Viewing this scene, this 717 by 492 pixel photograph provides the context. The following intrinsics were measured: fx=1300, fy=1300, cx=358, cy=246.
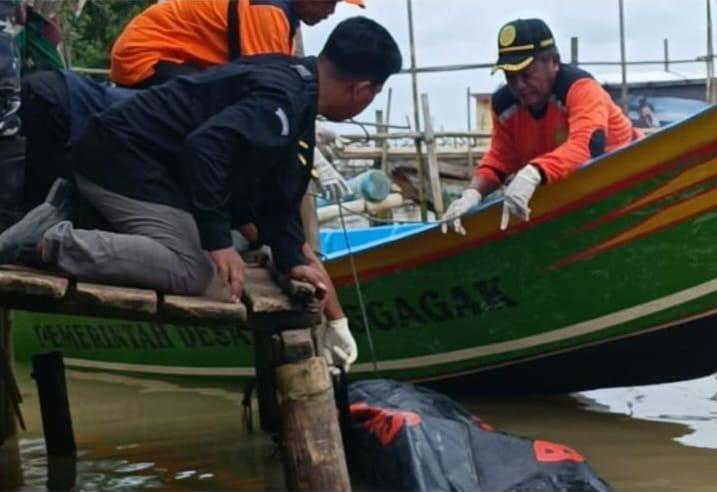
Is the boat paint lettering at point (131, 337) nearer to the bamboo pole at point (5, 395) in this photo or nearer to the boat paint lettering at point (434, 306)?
the boat paint lettering at point (434, 306)

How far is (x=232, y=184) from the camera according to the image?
3818mm

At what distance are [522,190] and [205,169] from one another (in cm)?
243

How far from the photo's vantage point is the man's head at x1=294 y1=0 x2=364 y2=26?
5.20 metres

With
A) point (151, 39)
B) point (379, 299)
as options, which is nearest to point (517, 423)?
point (379, 299)

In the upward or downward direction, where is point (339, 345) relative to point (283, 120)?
downward

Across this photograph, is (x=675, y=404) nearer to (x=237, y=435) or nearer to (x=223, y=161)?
(x=237, y=435)

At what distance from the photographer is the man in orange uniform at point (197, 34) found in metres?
5.06

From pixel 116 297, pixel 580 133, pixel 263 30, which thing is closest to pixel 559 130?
pixel 580 133

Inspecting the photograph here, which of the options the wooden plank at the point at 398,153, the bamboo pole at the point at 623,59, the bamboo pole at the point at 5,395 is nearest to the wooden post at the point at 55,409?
the bamboo pole at the point at 5,395

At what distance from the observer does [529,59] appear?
621 cm

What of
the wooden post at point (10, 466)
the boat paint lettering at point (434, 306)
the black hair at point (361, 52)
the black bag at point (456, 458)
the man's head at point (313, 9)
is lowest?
the wooden post at point (10, 466)

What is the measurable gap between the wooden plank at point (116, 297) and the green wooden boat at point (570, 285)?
266 centimetres

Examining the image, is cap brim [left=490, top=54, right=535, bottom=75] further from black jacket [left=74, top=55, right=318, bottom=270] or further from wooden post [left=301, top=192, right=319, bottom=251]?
black jacket [left=74, top=55, right=318, bottom=270]

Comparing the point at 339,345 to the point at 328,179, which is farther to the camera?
the point at 328,179
